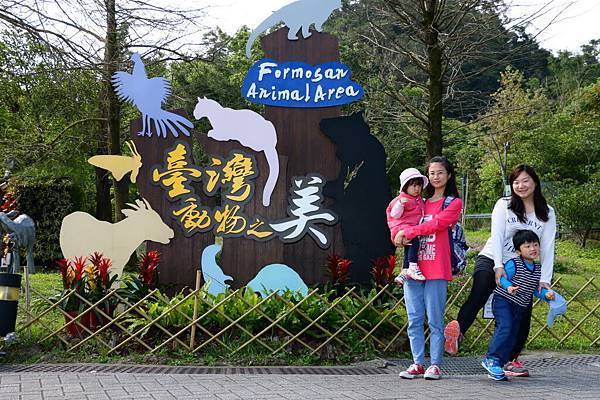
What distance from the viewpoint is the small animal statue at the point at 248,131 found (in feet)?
26.0

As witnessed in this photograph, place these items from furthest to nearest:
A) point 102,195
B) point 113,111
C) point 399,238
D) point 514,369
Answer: point 102,195 < point 113,111 < point 514,369 < point 399,238

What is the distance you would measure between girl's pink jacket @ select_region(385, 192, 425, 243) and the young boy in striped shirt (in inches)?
32.6

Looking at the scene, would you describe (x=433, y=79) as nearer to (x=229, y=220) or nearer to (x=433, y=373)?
(x=229, y=220)

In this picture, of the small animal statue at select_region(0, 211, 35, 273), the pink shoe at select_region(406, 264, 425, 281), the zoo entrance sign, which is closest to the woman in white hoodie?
the pink shoe at select_region(406, 264, 425, 281)

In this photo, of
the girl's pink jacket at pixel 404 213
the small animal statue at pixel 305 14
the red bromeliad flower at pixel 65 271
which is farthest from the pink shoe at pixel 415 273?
the small animal statue at pixel 305 14

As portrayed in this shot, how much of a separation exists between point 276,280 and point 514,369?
290cm

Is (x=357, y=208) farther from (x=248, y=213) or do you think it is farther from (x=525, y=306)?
(x=525, y=306)

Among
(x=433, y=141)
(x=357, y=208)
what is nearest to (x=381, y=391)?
(x=357, y=208)

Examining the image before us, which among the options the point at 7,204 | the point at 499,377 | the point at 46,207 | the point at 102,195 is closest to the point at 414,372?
the point at 499,377

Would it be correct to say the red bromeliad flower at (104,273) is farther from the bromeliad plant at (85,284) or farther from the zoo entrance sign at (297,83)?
the zoo entrance sign at (297,83)

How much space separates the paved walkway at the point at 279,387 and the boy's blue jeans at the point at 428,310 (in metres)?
0.28

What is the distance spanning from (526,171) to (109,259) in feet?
15.5

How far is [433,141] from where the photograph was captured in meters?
10.1

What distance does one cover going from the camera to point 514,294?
5.30m
